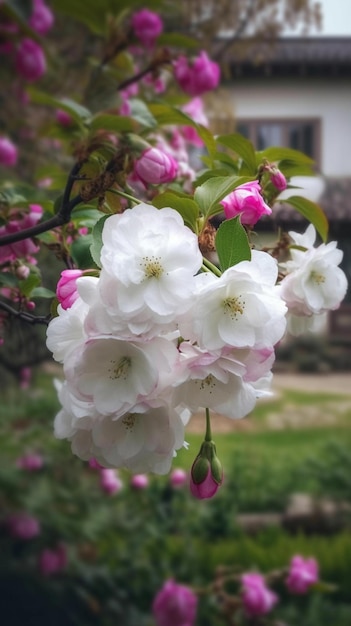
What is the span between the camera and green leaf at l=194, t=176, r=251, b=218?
393 millimetres

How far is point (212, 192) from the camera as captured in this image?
1.31 ft

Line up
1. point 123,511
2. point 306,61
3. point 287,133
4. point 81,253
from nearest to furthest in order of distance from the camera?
point 81,253 → point 123,511 → point 306,61 → point 287,133

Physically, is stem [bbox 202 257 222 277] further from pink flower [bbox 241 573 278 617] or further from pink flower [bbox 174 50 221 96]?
pink flower [bbox 241 573 278 617]

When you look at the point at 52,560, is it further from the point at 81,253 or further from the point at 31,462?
the point at 81,253

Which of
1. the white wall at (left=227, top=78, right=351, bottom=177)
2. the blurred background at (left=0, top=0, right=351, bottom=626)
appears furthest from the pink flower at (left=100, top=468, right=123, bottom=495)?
the white wall at (left=227, top=78, right=351, bottom=177)

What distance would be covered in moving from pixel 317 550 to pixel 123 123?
5.89 ft

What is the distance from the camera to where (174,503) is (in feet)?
5.87

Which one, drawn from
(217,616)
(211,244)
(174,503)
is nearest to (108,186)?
(211,244)

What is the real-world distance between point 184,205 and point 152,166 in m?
0.12

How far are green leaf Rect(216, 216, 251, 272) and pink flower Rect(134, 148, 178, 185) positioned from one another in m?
0.17

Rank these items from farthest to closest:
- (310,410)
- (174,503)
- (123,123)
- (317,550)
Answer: (310,410) → (317,550) → (174,503) → (123,123)

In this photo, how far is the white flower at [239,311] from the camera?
33cm

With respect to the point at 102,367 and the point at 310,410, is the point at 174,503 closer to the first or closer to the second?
the point at 102,367

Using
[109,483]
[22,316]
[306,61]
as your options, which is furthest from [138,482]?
[306,61]
